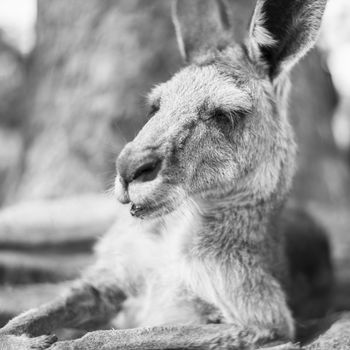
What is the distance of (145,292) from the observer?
349cm

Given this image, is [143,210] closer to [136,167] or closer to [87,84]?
[136,167]

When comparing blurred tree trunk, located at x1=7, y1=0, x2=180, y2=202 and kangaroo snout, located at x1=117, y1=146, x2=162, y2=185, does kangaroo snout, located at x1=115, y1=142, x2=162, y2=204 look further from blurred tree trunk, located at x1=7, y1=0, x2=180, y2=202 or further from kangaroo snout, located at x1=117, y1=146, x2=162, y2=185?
blurred tree trunk, located at x1=7, y1=0, x2=180, y2=202

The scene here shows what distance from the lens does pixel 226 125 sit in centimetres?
314

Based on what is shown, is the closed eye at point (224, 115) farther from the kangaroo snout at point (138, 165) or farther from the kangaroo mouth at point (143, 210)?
the kangaroo mouth at point (143, 210)

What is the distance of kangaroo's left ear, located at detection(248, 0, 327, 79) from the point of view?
324 centimetres

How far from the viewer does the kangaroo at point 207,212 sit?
9.50ft

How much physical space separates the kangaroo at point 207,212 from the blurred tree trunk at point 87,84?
2.87 meters

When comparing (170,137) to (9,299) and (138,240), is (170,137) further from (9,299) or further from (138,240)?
(9,299)

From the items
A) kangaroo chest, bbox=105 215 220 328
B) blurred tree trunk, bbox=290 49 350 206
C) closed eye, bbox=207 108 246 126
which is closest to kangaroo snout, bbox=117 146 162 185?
closed eye, bbox=207 108 246 126

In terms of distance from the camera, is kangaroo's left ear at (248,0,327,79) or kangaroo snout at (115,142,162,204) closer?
kangaroo snout at (115,142,162,204)

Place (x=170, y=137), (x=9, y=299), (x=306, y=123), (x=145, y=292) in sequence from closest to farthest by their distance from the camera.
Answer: (x=170, y=137), (x=145, y=292), (x=9, y=299), (x=306, y=123)

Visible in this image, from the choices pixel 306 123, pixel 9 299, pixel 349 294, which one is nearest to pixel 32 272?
pixel 9 299

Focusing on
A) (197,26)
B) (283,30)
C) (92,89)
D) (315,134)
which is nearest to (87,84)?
(92,89)

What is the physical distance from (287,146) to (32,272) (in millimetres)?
2456
